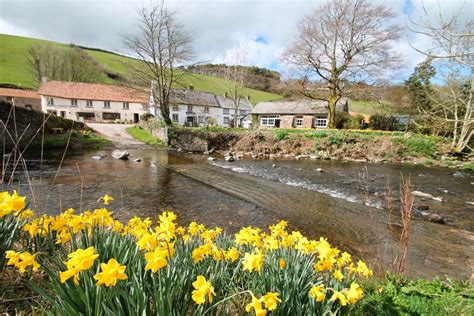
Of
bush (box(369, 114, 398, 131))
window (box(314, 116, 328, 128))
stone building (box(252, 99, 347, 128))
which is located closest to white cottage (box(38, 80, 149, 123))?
stone building (box(252, 99, 347, 128))

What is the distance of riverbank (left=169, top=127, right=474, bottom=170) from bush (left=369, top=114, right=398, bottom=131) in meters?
13.3

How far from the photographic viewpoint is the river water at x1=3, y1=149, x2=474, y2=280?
585 centimetres

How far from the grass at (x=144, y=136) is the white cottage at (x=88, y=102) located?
45.2 feet

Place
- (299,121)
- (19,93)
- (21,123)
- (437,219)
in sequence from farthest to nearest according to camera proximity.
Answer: (19,93), (299,121), (21,123), (437,219)

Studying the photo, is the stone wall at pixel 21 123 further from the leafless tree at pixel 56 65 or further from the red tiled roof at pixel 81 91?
the leafless tree at pixel 56 65

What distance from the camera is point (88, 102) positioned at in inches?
1801

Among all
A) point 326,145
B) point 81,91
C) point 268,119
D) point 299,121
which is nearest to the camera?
point 326,145

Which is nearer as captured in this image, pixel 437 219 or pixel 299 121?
pixel 437 219

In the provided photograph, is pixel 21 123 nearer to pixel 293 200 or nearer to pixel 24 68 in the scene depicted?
pixel 293 200

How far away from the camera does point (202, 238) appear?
3.03 metres

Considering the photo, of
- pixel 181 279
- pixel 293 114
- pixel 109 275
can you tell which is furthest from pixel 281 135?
pixel 109 275

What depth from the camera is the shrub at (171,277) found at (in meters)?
1.51

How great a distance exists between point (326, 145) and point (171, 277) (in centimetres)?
2195

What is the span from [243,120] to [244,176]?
45.0m
